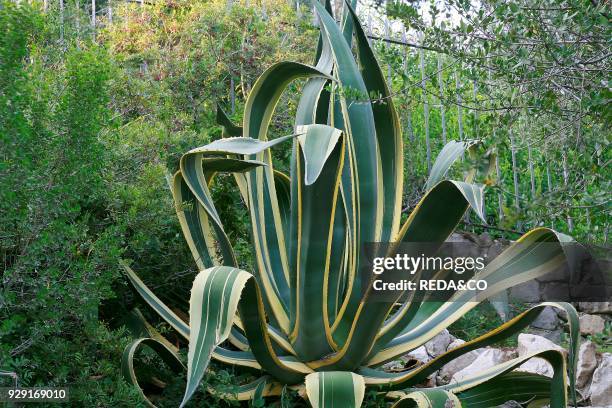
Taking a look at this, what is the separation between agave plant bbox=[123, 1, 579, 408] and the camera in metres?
2.31

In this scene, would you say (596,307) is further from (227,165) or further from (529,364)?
(227,165)

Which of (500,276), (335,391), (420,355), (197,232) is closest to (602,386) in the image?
(420,355)

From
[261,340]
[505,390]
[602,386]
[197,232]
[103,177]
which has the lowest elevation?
[602,386]

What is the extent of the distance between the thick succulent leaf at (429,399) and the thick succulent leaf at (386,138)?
65cm

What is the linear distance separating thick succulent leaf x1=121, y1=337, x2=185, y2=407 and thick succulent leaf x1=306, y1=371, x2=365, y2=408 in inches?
19.9

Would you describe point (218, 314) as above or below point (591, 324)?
above

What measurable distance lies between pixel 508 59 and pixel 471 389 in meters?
1.09

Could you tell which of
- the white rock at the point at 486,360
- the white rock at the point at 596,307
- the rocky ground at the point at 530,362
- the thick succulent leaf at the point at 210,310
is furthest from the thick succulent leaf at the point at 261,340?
the white rock at the point at 596,307

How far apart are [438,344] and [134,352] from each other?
188 cm

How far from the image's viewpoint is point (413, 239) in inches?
93.4

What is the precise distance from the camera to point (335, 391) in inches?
89.9

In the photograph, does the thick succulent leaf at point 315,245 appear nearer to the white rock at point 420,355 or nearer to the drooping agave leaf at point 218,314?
the drooping agave leaf at point 218,314

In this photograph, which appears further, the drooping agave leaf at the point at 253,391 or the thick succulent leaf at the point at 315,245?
the drooping agave leaf at the point at 253,391

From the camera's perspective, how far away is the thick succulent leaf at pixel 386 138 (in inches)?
112
